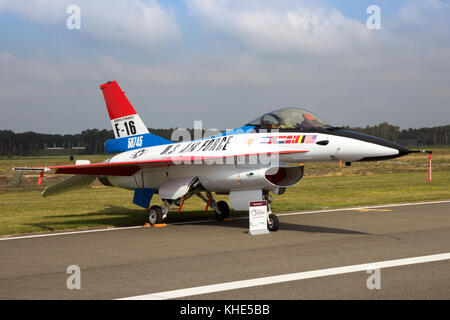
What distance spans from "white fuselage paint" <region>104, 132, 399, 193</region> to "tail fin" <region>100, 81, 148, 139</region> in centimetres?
160

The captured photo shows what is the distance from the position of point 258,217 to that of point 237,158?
1.63 metres

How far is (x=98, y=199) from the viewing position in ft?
80.3

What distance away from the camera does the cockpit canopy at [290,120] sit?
1218 cm

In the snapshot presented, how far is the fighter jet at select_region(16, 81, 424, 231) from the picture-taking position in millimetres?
11500

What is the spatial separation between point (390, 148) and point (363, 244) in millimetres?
2344

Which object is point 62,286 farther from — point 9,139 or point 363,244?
point 9,139

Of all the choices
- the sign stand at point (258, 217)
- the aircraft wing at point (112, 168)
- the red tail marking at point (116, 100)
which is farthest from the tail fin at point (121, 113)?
the sign stand at point (258, 217)

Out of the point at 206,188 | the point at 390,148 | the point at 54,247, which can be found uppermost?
the point at 390,148

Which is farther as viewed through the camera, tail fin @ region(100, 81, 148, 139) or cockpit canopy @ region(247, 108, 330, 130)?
tail fin @ region(100, 81, 148, 139)
